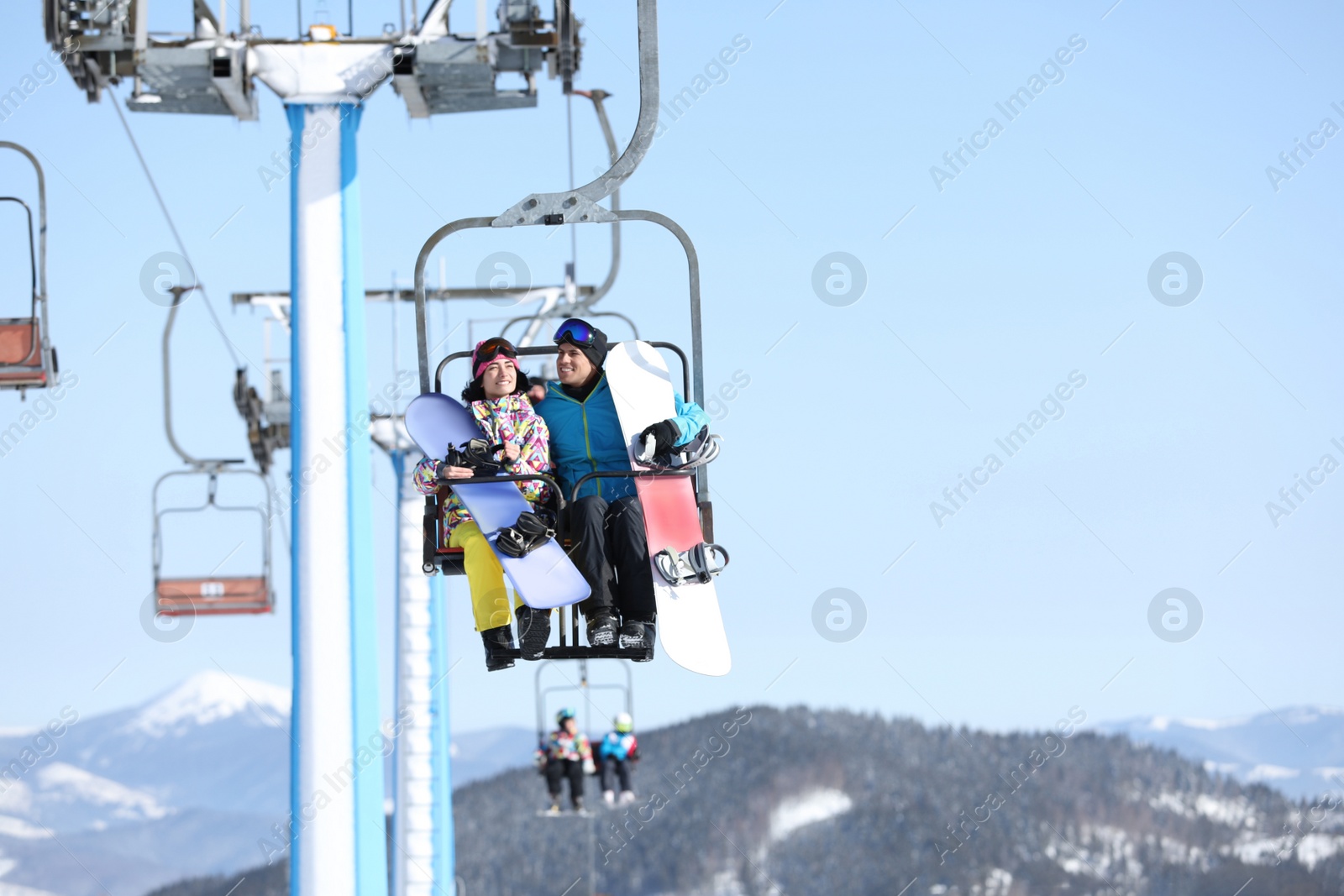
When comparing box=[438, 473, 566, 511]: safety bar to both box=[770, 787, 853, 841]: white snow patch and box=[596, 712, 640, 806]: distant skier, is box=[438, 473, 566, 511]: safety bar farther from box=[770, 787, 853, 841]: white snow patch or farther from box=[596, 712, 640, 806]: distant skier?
box=[770, 787, 853, 841]: white snow patch

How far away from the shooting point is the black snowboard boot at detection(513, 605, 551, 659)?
7160 mm

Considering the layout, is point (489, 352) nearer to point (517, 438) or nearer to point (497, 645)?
point (517, 438)

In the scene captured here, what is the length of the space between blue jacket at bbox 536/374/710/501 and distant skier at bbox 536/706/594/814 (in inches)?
559

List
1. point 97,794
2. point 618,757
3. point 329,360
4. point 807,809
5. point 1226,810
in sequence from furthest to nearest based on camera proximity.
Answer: point 97,794 → point 807,809 → point 1226,810 → point 618,757 → point 329,360

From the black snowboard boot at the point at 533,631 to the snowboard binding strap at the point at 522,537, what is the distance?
0.23 m

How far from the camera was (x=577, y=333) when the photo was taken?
7.57 meters

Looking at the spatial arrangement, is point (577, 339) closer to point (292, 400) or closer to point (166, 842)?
point (292, 400)

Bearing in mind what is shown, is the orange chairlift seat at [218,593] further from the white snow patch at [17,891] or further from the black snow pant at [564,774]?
the white snow patch at [17,891]

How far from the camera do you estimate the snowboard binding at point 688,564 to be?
284 inches

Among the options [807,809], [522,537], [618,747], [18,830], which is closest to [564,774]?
[618,747]

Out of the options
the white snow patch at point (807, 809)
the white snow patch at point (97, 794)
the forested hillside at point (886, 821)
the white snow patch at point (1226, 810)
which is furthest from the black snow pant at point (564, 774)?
the white snow patch at point (97, 794)

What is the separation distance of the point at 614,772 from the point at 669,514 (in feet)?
48.1

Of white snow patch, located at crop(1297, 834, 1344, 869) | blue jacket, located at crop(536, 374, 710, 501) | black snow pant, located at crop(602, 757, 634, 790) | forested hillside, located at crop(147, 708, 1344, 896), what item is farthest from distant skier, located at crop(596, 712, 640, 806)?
white snow patch, located at crop(1297, 834, 1344, 869)

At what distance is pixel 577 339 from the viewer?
7559 millimetres
